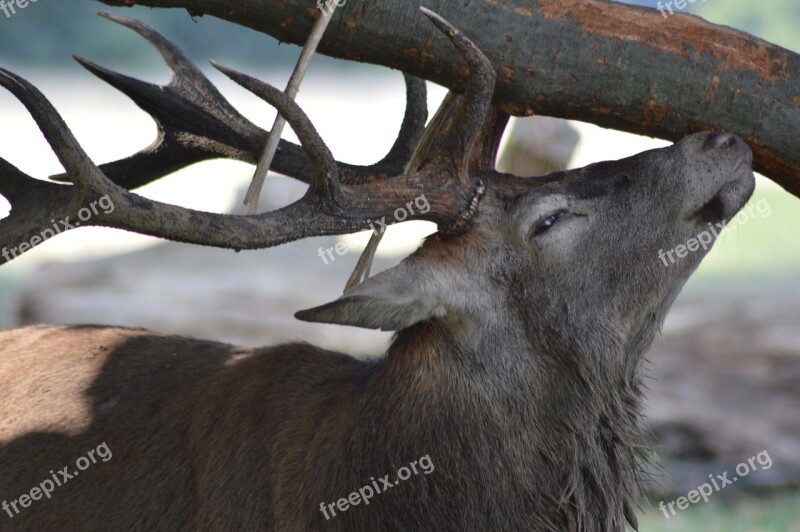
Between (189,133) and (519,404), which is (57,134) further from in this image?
(519,404)

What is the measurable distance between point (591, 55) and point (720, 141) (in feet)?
1.54

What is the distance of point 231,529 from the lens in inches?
128

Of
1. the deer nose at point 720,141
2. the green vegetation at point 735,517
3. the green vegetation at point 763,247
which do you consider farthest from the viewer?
the green vegetation at point 763,247

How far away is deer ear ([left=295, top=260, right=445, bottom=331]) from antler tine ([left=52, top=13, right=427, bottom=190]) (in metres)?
0.75

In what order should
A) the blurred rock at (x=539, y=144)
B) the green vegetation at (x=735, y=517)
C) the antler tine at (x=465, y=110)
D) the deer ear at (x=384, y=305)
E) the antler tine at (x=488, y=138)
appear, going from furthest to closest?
the blurred rock at (x=539, y=144) < the green vegetation at (x=735, y=517) < the antler tine at (x=488, y=138) < the antler tine at (x=465, y=110) < the deer ear at (x=384, y=305)

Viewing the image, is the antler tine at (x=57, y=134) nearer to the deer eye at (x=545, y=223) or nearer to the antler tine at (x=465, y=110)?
the antler tine at (x=465, y=110)

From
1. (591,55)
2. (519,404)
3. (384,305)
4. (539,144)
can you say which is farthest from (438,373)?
(539,144)

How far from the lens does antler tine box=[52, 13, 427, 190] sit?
382 centimetres

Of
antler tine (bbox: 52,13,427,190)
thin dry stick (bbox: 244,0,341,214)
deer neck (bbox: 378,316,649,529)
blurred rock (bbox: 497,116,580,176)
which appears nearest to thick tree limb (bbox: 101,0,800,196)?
thin dry stick (bbox: 244,0,341,214)

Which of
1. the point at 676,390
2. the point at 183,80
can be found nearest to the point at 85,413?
the point at 183,80

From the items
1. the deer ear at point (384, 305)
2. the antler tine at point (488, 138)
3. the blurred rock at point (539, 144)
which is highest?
the blurred rock at point (539, 144)

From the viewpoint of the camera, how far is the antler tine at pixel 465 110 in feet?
10.1

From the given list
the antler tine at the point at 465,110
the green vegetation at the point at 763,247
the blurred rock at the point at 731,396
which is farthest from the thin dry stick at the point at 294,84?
the green vegetation at the point at 763,247

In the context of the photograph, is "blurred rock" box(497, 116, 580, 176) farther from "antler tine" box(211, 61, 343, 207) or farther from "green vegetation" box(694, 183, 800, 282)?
"antler tine" box(211, 61, 343, 207)
